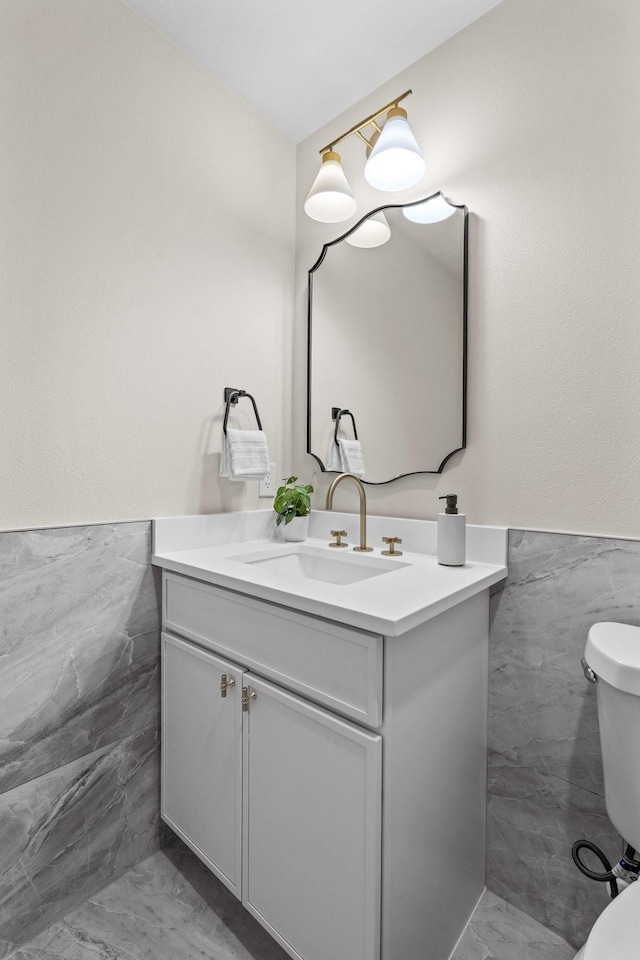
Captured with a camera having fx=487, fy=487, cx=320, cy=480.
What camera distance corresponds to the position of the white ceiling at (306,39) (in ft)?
4.52

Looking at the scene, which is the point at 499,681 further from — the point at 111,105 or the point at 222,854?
the point at 111,105

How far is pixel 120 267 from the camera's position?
1383 mm

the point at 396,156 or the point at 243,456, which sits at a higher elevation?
the point at 396,156

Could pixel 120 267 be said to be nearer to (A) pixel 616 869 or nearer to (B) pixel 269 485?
(B) pixel 269 485

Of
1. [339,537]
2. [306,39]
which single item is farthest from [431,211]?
[339,537]

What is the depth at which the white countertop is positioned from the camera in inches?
35.1

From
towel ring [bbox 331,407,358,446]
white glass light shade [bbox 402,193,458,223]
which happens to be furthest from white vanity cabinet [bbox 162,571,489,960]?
white glass light shade [bbox 402,193,458,223]

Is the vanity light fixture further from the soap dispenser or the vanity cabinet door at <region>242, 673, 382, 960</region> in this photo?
the vanity cabinet door at <region>242, 673, 382, 960</region>

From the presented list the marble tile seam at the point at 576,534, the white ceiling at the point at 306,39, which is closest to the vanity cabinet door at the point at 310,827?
the marble tile seam at the point at 576,534

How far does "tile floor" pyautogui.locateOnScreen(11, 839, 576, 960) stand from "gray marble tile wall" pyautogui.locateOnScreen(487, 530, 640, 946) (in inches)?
2.6

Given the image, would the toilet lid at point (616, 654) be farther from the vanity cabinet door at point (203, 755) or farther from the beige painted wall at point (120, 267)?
the beige painted wall at point (120, 267)

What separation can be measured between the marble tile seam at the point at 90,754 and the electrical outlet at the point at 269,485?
814 mm

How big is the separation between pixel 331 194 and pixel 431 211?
32cm

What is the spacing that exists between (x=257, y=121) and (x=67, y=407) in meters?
1.29
